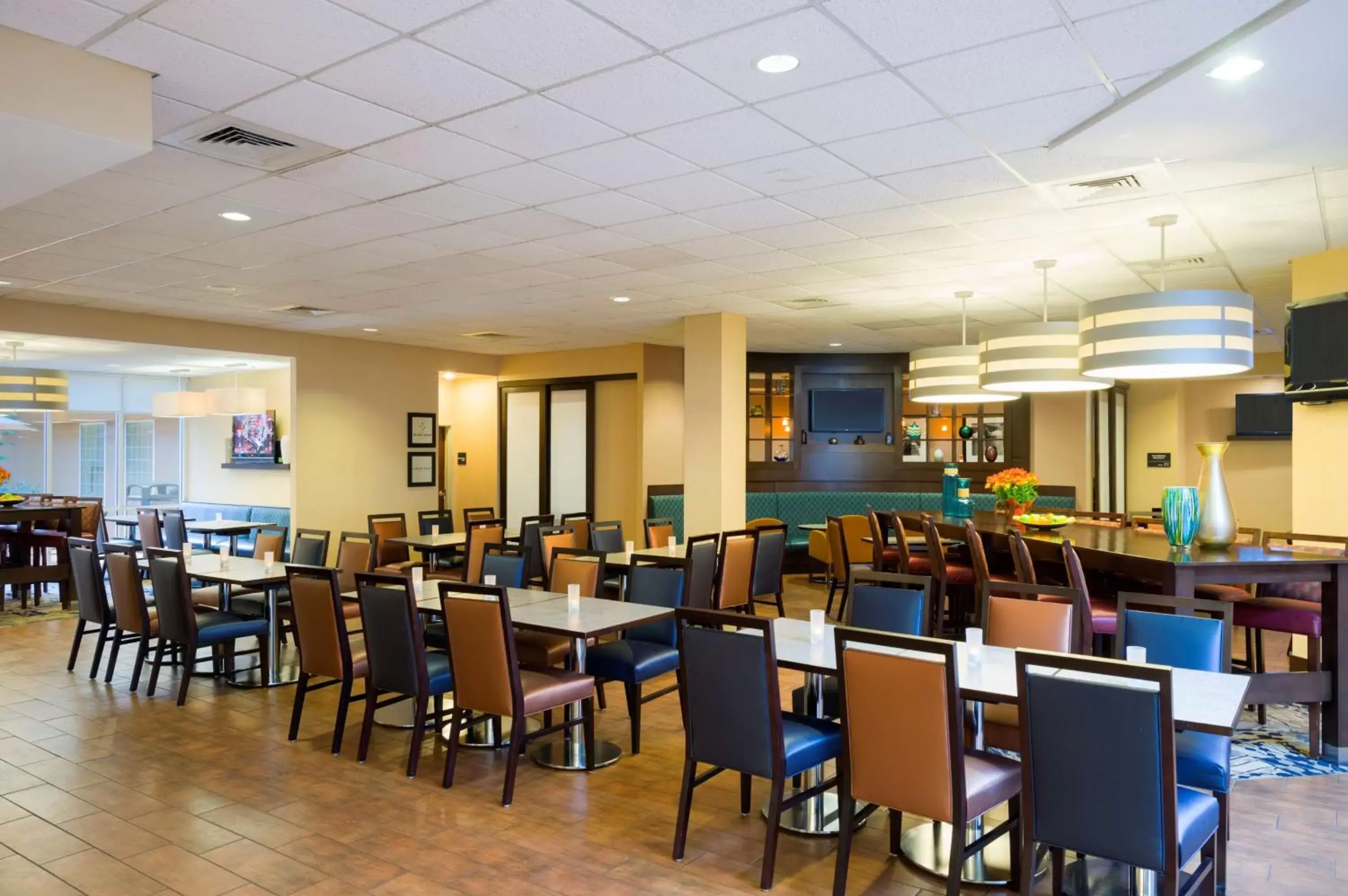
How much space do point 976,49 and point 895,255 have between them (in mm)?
3370

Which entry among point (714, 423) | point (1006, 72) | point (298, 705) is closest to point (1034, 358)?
point (714, 423)

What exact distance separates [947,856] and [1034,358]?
4259mm

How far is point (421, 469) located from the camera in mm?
12281

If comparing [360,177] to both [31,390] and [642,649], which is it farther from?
[31,390]

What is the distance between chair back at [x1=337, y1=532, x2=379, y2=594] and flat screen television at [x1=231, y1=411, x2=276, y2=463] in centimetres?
609

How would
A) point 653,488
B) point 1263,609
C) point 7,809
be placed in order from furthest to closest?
point 653,488, point 1263,609, point 7,809

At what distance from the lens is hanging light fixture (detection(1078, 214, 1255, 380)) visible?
513 centimetres

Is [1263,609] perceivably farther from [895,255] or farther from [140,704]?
[140,704]

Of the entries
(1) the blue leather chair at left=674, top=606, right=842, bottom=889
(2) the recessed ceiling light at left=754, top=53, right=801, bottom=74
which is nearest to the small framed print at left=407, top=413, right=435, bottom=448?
(1) the blue leather chair at left=674, top=606, right=842, bottom=889

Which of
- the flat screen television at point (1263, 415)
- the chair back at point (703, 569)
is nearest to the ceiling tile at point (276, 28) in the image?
the chair back at point (703, 569)

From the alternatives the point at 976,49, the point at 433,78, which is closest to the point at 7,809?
the point at 433,78

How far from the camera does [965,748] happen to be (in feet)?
11.1

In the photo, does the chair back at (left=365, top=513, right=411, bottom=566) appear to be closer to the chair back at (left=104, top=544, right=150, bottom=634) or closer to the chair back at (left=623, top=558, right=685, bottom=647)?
the chair back at (left=104, top=544, right=150, bottom=634)

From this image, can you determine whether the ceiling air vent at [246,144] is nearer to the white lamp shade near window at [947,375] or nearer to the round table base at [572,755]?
the round table base at [572,755]
